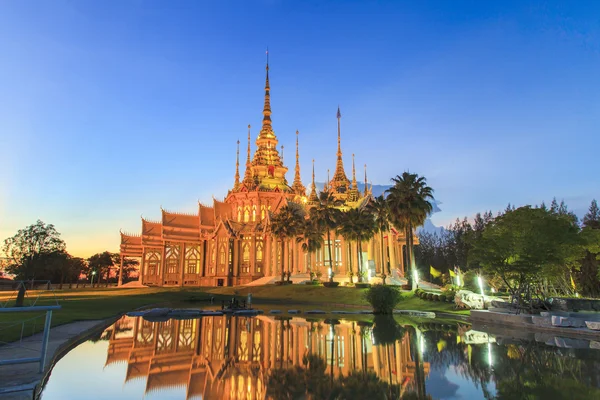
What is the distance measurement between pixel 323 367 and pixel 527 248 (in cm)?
1958

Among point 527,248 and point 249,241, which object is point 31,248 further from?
point 527,248

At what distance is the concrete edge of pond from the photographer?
60.6 ft

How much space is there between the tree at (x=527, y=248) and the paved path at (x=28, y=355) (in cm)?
2324

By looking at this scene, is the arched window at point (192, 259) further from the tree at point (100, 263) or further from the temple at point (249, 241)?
the tree at point (100, 263)

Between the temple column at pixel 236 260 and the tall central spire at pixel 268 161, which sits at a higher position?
the tall central spire at pixel 268 161

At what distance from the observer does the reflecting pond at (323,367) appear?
912 cm

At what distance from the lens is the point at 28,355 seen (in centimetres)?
1110

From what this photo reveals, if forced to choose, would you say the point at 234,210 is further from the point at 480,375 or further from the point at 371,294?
the point at 480,375

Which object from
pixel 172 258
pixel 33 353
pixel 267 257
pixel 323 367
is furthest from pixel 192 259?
pixel 323 367

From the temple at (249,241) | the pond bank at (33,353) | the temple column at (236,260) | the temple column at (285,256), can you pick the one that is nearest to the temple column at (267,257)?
the temple at (249,241)

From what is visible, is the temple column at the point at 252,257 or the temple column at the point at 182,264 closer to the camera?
the temple column at the point at 252,257

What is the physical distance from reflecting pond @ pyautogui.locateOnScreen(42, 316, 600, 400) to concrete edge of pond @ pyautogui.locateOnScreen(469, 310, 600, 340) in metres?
1.81

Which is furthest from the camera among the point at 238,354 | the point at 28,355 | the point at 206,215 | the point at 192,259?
the point at 206,215

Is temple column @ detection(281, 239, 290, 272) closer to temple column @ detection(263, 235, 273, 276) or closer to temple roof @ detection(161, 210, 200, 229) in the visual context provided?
temple column @ detection(263, 235, 273, 276)
